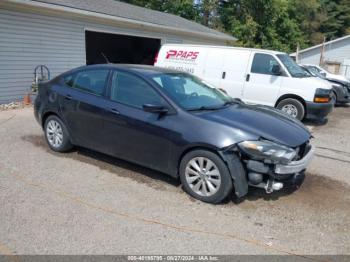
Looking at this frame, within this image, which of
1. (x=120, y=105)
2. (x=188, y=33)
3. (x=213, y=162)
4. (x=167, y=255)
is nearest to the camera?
(x=167, y=255)

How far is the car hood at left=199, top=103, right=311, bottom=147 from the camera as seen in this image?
4137 millimetres

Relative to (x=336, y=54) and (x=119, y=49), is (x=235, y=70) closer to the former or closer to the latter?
(x=119, y=49)

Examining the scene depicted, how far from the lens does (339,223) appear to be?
382 centimetres

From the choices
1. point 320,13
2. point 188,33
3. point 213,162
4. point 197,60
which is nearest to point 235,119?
point 213,162

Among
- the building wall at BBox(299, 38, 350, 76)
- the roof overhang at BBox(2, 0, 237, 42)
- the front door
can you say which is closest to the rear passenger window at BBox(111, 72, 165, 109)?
the front door

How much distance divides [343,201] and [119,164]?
10.4 feet

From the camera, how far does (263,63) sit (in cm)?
930

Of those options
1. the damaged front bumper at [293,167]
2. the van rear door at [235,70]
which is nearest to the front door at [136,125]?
the damaged front bumper at [293,167]

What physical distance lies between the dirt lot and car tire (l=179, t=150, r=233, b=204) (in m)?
0.13

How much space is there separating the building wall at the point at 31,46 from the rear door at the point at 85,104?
17.4ft

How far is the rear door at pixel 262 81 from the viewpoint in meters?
9.19

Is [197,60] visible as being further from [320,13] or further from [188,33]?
[320,13]

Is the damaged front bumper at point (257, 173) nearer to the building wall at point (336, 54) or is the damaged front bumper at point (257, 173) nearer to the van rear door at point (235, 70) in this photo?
the van rear door at point (235, 70)

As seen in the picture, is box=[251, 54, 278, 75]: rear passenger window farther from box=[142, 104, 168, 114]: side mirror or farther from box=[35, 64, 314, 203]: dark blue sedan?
box=[142, 104, 168, 114]: side mirror
